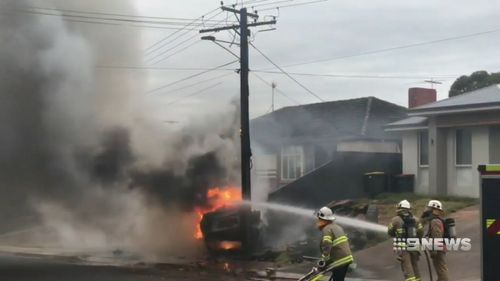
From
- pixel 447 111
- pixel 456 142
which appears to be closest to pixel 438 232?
pixel 447 111

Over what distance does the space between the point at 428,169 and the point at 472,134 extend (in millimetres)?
2244

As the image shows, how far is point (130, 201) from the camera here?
2159 cm

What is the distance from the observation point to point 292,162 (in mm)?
30922

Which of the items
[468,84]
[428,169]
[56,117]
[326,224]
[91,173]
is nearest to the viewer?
[326,224]

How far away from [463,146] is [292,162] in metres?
10.3

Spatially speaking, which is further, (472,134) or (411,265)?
(472,134)

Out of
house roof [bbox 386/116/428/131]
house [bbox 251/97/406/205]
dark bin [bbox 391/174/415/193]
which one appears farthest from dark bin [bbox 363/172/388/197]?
house roof [bbox 386/116/428/131]

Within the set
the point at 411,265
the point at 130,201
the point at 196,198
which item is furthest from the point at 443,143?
the point at 411,265

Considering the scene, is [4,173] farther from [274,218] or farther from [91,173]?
[274,218]

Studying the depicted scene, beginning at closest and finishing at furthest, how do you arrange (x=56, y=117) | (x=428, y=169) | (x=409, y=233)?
(x=409, y=233) < (x=56, y=117) < (x=428, y=169)

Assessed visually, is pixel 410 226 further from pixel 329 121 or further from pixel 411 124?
pixel 329 121

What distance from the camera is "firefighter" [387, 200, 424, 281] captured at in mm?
10094

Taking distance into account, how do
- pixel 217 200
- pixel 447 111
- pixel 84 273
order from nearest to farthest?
1. pixel 84 273
2. pixel 217 200
3. pixel 447 111

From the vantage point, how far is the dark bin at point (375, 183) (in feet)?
79.6
